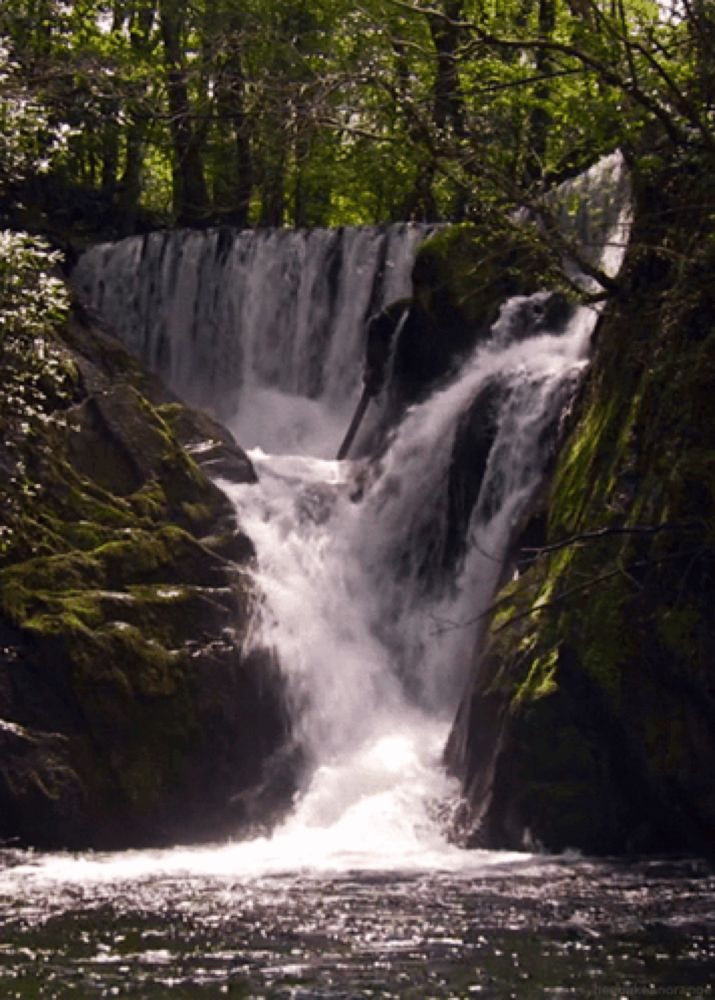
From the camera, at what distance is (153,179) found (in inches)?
1521

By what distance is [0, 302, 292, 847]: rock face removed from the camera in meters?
14.4

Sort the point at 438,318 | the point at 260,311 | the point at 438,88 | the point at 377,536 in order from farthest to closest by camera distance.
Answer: the point at 260,311 < the point at 438,318 < the point at 377,536 < the point at 438,88

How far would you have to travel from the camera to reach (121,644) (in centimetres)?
1531

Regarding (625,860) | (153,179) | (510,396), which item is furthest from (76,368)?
(153,179)

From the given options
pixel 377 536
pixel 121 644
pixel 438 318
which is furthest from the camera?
pixel 438 318

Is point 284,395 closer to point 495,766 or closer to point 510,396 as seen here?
point 510,396

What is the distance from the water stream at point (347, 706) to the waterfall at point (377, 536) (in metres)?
0.04

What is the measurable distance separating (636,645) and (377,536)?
6547mm

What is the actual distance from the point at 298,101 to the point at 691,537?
4.60 m

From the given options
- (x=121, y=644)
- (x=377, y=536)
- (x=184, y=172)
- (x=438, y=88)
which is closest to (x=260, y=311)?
(x=184, y=172)

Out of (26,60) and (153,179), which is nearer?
(26,60)

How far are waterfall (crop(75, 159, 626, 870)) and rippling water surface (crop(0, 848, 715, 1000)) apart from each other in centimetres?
122

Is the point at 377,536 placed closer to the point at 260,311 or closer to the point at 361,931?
the point at 260,311

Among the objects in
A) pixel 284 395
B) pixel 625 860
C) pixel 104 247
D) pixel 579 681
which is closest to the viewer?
pixel 625 860
